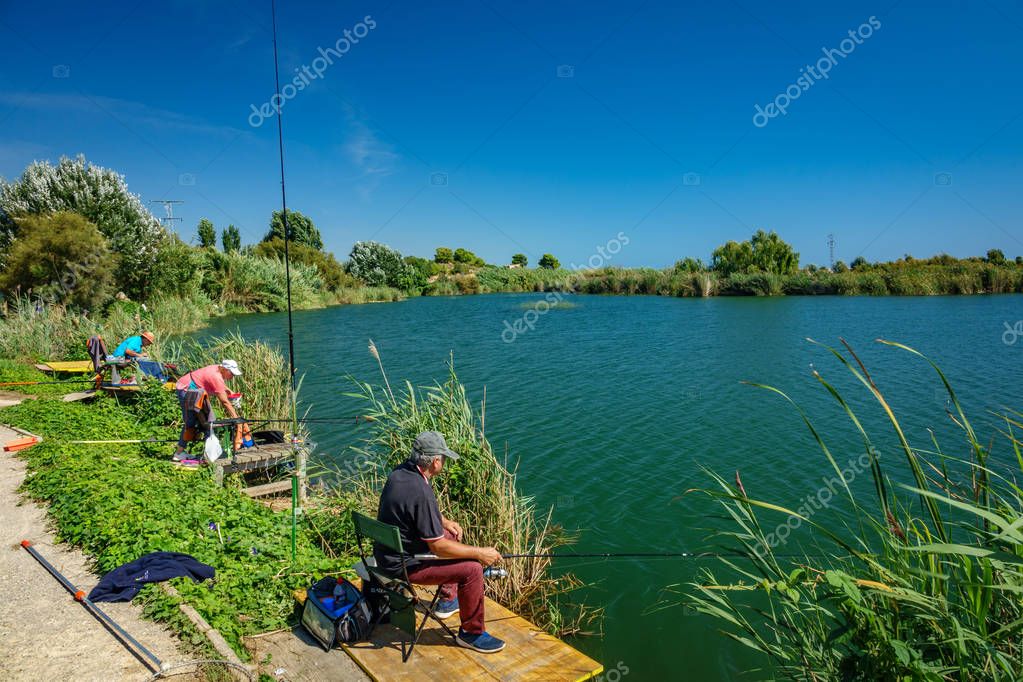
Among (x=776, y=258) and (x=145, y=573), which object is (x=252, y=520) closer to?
(x=145, y=573)

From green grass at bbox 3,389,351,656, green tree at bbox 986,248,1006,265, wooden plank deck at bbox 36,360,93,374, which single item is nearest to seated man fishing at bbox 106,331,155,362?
wooden plank deck at bbox 36,360,93,374

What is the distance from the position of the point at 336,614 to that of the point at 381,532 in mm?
740

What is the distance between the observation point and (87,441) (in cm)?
871

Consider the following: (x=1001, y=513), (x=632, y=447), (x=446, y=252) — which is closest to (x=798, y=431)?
(x=632, y=447)

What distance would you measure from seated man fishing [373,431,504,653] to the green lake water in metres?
1.63

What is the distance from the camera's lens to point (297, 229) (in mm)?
60531

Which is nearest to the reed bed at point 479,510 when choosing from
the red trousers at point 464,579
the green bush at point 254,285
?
the red trousers at point 464,579

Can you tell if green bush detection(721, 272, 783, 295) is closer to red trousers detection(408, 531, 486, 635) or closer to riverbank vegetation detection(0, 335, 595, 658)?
riverbank vegetation detection(0, 335, 595, 658)

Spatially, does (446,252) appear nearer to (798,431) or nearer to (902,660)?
(798,431)

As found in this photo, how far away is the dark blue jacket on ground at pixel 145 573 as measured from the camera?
15.5 feet

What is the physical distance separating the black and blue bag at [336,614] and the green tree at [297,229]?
192ft

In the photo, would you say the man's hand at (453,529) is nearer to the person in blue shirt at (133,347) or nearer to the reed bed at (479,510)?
the reed bed at (479,510)

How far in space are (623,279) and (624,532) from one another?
170 ft

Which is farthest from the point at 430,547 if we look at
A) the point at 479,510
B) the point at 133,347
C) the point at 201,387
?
the point at 133,347
